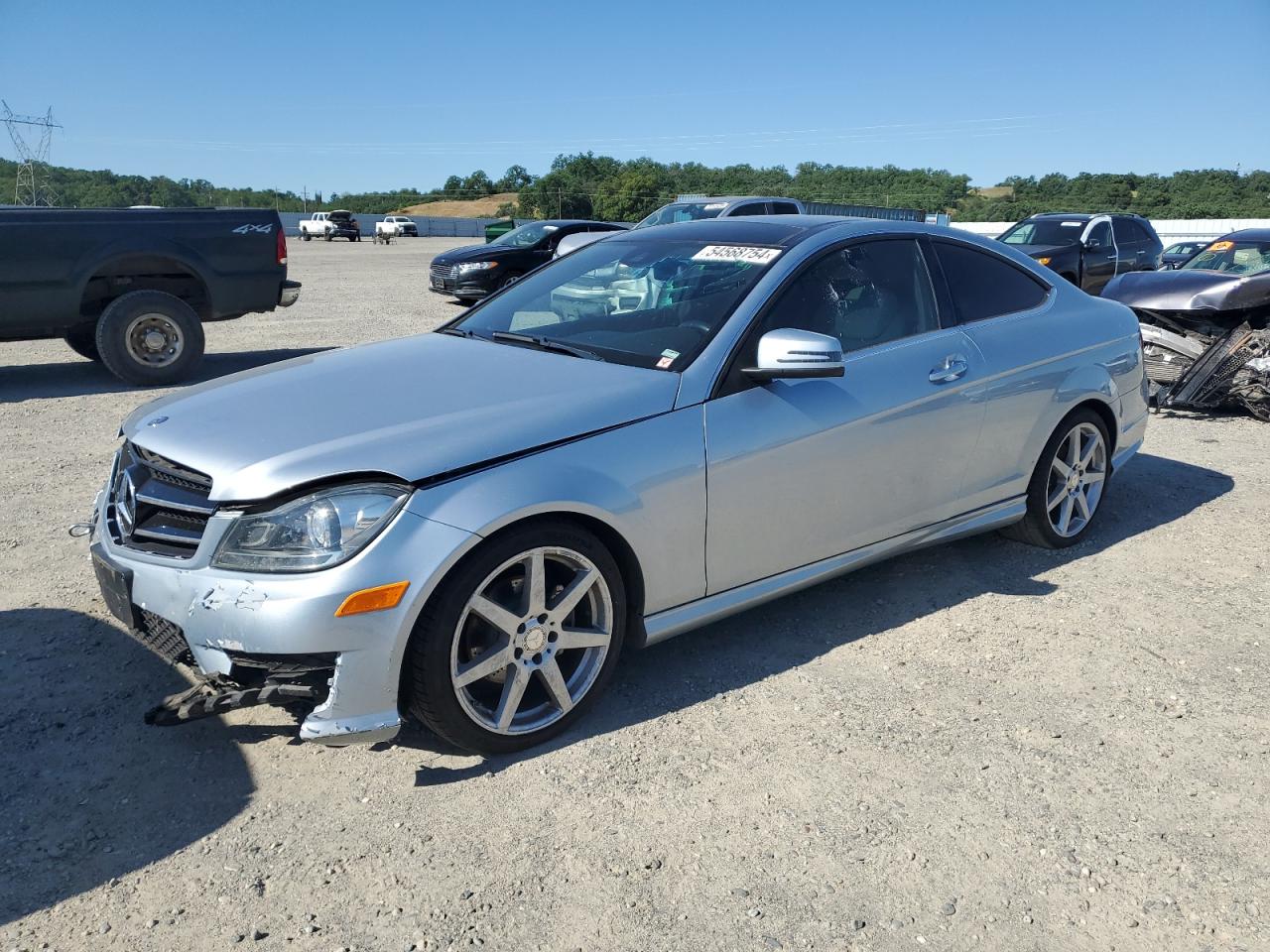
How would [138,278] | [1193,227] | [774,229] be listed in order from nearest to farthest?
[774,229] < [138,278] < [1193,227]

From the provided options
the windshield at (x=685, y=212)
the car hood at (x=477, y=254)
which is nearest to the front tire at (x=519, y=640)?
the windshield at (x=685, y=212)

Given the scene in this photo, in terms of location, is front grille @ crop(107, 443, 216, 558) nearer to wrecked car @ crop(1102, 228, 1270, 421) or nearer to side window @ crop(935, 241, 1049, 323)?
side window @ crop(935, 241, 1049, 323)

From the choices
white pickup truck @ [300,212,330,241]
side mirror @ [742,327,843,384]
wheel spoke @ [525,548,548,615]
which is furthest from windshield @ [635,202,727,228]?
white pickup truck @ [300,212,330,241]

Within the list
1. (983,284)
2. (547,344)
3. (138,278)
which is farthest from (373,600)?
(138,278)

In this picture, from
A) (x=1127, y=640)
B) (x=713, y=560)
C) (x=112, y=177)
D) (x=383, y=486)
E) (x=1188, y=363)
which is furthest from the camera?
(x=112, y=177)

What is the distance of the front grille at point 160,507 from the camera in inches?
117

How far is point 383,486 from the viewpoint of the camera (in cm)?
287

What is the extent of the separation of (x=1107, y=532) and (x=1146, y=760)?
2484 mm

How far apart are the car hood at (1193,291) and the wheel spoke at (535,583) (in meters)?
7.00

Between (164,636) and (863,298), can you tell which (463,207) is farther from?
(164,636)

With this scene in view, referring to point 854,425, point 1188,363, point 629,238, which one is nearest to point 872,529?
point 854,425

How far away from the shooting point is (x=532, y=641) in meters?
3.12

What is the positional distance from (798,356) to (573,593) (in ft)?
3.66

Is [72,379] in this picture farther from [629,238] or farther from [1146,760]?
[1146,760]
